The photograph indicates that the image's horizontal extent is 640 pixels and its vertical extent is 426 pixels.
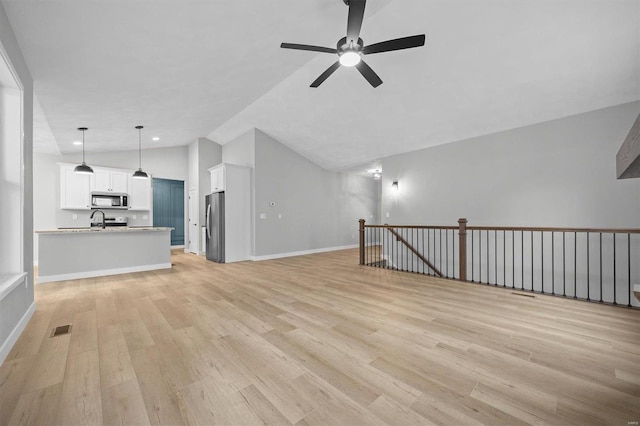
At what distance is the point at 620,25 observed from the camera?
305 centimetres

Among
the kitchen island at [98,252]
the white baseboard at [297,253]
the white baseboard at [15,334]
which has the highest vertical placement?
the kitchen island at [98,252]

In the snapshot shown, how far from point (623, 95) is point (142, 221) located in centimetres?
1070

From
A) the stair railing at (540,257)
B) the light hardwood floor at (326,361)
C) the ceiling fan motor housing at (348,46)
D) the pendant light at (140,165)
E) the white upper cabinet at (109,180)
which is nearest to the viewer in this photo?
the light hardwood floor at (326,361)

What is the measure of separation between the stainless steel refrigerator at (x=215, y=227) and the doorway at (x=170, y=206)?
3.23 meters

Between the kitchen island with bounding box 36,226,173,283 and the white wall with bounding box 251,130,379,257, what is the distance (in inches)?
89.0

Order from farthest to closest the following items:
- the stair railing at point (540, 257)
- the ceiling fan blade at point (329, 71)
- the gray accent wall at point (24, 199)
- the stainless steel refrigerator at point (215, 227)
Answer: the stainless steel refrigerator at point (215, 227) < the stair railing at point (540, 257) < the ceiling fan blade at point (329, 71) < the gray accent wall at point (24, 199)

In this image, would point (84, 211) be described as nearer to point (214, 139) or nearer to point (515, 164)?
point (214, 139)

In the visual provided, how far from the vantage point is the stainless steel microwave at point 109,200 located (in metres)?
7.16

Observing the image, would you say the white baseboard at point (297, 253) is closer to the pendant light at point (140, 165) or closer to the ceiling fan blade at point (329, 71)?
the pendant light at point (140, 165)

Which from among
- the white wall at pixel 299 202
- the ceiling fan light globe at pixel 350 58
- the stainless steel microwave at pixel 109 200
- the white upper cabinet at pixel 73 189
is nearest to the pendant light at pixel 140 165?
the stainless steel microwave at pixel 109 200

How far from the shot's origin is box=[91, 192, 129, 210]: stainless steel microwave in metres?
7.16

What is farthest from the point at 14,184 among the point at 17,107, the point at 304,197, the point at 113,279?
the point at 304,197

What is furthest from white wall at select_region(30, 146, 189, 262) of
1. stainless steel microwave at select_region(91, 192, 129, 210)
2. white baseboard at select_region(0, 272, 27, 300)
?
white baseboard at select_region(0, 272, 27, 300)

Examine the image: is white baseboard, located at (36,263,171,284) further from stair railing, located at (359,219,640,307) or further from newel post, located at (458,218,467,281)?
newel post, located at (458,218,467,281)
